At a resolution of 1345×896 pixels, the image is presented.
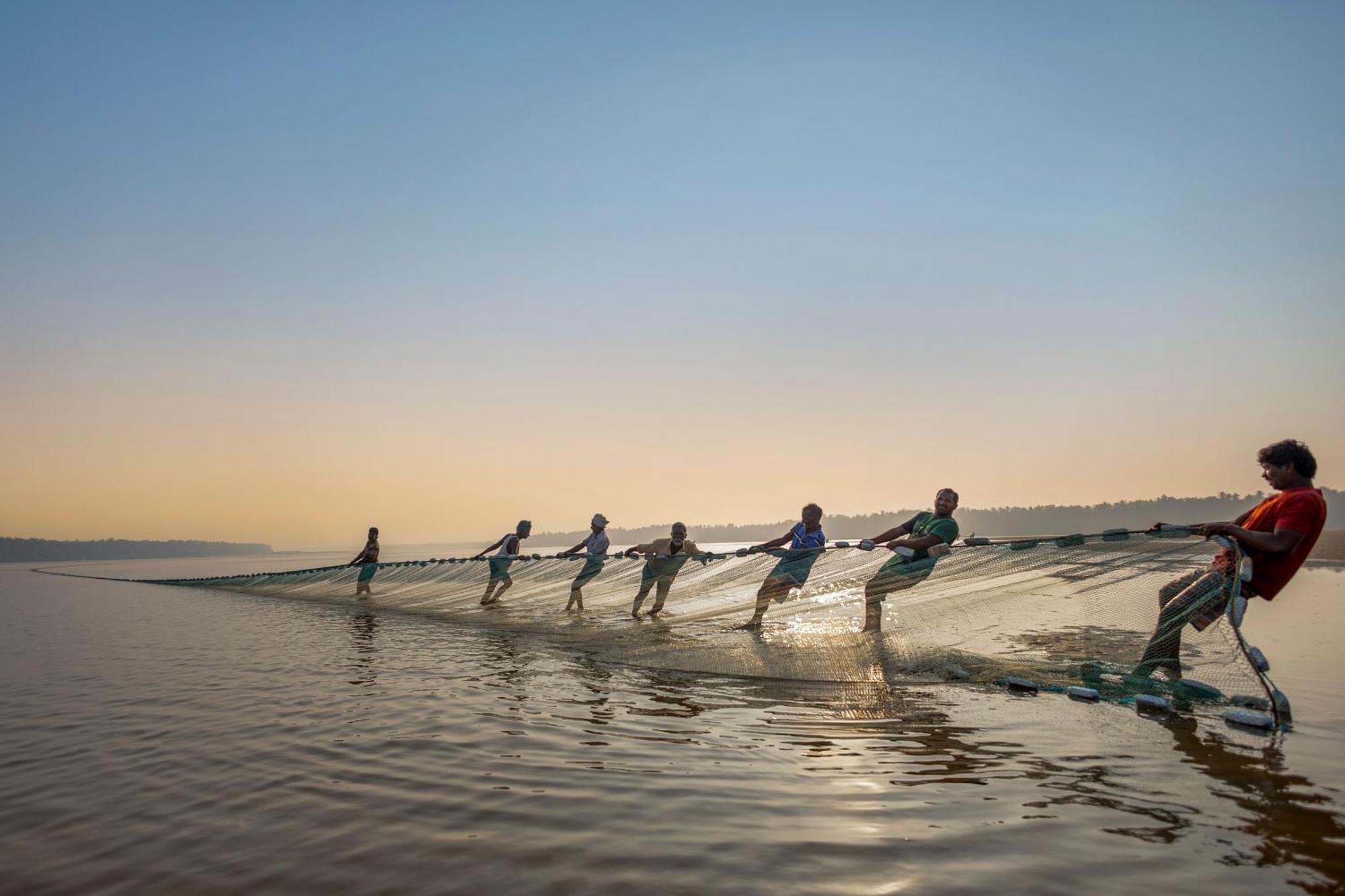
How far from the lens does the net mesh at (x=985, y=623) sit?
671 centimetres

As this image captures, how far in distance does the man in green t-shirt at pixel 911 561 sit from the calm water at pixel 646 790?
1.58 metres

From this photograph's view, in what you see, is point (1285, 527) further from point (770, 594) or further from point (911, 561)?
point (770, 594)

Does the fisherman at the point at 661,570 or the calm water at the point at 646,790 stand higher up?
the fisherman at the point at 661,570

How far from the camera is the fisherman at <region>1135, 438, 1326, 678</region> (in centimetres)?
613

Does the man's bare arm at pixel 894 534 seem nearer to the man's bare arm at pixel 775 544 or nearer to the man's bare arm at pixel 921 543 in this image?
the man's bare arm at pixel 921 543

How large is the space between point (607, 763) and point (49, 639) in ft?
49.9

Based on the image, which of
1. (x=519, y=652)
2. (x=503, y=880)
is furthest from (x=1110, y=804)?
(x=519, y=652)

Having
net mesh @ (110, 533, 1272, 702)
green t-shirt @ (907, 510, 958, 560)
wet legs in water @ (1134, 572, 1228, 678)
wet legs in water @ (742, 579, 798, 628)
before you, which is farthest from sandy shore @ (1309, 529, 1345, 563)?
wet legs in water @ (742, 579, 798, 628)

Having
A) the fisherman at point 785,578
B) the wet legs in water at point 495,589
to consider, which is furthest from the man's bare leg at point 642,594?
the wet legs in water at point 495,589

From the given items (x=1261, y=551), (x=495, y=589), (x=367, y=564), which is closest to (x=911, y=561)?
(x=1261, y=551)

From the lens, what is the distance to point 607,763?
4.76 metres

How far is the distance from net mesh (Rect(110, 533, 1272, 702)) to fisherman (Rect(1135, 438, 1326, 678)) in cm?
2

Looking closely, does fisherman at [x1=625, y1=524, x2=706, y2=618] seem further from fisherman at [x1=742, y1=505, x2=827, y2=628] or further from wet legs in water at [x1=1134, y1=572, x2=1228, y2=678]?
wet legs in water at [x1=1134, y1=572, x2=1228, y2=678]

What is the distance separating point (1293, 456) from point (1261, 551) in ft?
2.95
